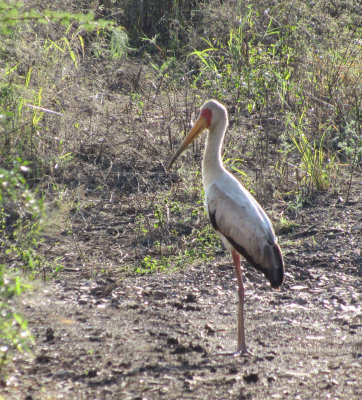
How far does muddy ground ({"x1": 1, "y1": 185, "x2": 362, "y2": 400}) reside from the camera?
12.6 ft

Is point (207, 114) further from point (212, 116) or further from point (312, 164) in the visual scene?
point (312, 164)

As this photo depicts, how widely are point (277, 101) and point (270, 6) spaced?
1.84 meters

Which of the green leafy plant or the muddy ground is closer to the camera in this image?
the muddy ground

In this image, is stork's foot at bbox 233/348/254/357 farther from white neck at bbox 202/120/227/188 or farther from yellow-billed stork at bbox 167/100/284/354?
white neck at bbox 202/120/227/188

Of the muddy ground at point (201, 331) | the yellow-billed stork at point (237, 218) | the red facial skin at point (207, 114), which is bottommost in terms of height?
the muddy ground at point (201, 331)

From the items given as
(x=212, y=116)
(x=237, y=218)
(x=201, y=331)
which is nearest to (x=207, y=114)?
(x=212, y=116)

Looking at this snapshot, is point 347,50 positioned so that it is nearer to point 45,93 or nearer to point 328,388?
point 45,93

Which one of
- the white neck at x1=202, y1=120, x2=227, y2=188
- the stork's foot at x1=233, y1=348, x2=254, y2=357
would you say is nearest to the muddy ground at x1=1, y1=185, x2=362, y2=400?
the stork's foot at x1=233, y1=348, x2=254, y2=357

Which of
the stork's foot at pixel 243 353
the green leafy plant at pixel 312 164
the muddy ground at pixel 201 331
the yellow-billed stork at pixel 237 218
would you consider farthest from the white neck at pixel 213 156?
the green leafy plant at pixel 312 164

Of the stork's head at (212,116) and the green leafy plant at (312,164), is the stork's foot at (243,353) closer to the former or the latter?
the stork's head at (212,116)

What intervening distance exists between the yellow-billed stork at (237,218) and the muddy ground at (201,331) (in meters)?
0.34

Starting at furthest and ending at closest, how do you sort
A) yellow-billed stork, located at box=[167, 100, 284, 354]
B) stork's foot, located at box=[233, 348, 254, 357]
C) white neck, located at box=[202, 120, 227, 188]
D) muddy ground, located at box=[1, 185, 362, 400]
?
white neck, located at box=[202, 120, 227, 188]
yellow-billed stork, located at box=[167, 100, 284, 354]
stork's foot, located at box=[233, 348, 254, 357]
muddy ground, located at box=[1, 185, 362, 400]

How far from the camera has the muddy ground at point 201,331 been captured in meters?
3.83

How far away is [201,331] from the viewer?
469 cm
